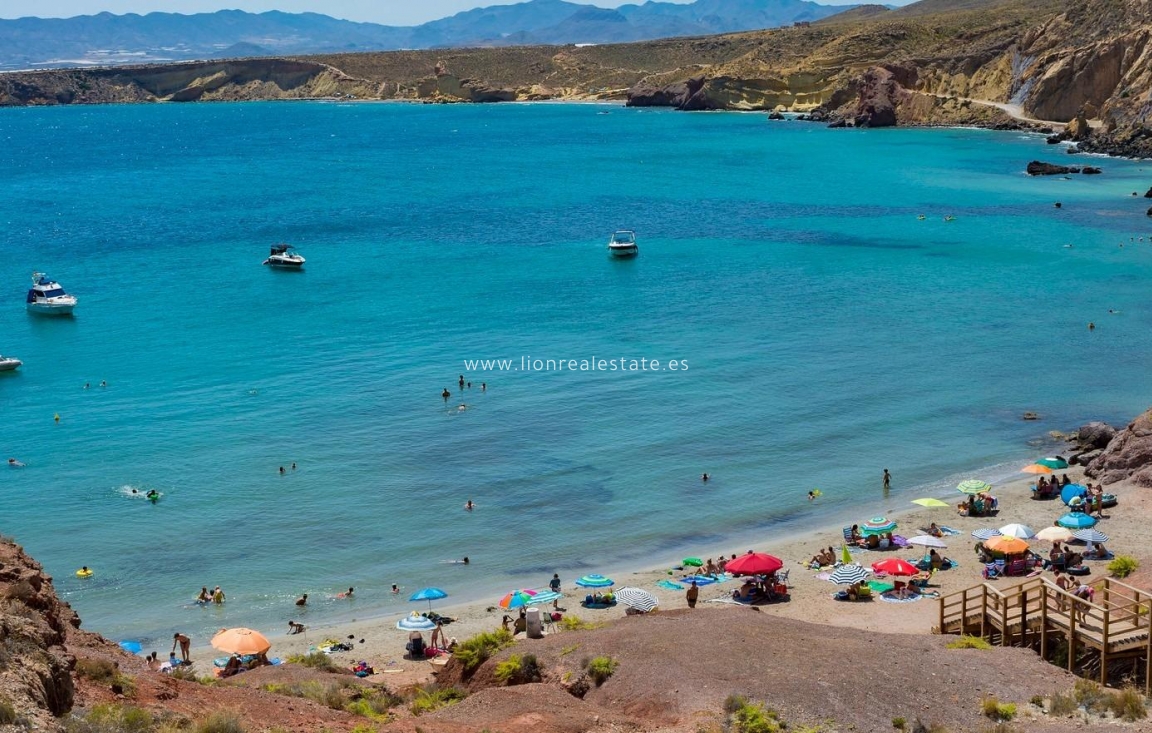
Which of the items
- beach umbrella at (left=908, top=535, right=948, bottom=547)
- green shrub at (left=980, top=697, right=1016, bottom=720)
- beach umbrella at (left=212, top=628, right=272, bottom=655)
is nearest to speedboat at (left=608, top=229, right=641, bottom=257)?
beach umbrella at (left=908, top=535, right=948, bottom=547)

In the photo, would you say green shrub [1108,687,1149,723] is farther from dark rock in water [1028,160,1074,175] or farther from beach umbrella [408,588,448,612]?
dark rock in water [1028,160,1074,175]

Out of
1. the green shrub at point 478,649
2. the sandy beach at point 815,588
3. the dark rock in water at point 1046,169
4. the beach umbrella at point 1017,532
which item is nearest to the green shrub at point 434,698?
the green shrub at point 478,649

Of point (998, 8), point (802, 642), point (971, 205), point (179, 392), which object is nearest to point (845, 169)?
point (971, 205)

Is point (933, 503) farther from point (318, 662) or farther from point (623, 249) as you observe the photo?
point (623, 249)

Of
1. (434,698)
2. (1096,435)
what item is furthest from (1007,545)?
(434,698)

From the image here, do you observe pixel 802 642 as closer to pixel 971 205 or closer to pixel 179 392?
pixel 179 392

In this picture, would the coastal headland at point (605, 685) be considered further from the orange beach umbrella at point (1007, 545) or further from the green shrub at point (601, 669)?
the orange beach umbrella at point (1007, 545)
